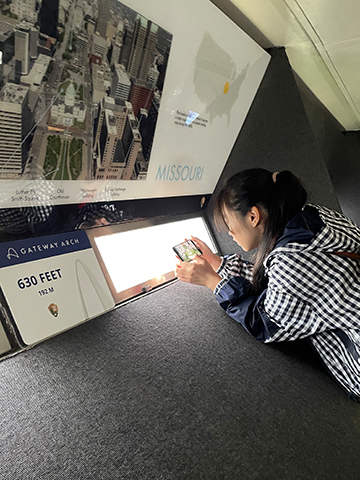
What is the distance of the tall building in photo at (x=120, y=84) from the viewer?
0.77 metres

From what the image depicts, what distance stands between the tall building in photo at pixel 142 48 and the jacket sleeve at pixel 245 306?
62 cm

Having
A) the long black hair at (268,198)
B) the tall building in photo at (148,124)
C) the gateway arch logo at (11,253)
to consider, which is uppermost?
the tall building in photo at (148,124)

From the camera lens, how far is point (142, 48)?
79 cm

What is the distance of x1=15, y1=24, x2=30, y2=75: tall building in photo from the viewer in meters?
0.58

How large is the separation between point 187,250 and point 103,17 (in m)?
0.73

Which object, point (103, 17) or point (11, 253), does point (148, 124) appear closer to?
point (103, 17)

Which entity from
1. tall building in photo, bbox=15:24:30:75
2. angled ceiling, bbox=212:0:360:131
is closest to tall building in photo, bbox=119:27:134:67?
tall building in photo, bbox=15:24:30:75

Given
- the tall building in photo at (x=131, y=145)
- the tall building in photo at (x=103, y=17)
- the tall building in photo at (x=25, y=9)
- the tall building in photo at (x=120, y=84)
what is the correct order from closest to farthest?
1. the tall building in photo at (x=25, y=9)
2. the tall building in photo at (x=103, y=17)
3. the tall building in photo at (x=120, y=84)
4. the tall building in photo at (x=131, y=145)

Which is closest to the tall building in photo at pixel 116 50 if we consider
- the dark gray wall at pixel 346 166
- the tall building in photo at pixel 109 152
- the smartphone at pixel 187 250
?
the tall building in photo at pixel 109 152

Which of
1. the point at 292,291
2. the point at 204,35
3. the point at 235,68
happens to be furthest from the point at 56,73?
the point at 292,291

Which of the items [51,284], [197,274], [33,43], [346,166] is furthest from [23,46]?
[346,166]

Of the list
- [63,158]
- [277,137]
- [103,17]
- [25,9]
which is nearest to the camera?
[25,9]

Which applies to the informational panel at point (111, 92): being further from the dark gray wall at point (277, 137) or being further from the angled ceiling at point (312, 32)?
the dark gray wall at point (277, 137)

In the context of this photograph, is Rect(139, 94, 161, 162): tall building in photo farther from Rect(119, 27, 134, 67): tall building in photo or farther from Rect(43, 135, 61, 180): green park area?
Rect(43, 135, 61, 180): green park area
